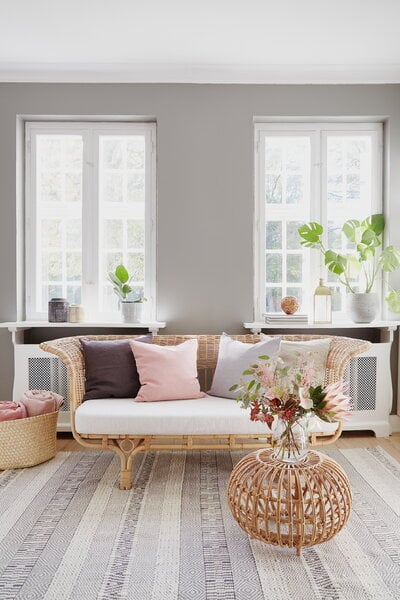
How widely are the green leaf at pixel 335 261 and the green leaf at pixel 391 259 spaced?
1.03 feet

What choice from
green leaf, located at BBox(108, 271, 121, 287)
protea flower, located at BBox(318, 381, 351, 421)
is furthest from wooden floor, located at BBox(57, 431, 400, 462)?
protea flower, located at BBox(318, 381, 351, 421)

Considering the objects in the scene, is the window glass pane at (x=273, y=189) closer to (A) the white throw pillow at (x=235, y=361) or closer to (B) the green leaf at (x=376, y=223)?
(B) the green leaf at (x=376, y=223)

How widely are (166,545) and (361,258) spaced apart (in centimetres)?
267

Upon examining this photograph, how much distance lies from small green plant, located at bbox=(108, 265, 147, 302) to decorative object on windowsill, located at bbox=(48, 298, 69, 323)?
414 millimetres

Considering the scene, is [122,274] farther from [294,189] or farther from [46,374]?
[294,189]

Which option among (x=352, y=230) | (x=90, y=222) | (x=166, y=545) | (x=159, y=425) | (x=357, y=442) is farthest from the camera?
(x=90, y=222)

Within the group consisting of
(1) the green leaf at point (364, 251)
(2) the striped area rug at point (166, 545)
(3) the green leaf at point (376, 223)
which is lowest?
(2) the striped area rug at point (166, 545)

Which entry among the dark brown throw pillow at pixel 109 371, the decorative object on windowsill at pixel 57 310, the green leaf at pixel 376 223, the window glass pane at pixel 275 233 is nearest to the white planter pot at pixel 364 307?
the green leaf at pixel 376 223

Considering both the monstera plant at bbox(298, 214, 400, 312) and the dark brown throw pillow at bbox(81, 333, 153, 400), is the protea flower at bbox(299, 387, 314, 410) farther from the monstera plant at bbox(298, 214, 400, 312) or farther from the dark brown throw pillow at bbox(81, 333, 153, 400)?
the monstera plant at bbox(298, 214, 400, 312)

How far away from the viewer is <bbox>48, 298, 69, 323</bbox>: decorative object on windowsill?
4020mm

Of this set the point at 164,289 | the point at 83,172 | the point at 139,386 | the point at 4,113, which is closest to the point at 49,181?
the point at 83,172
